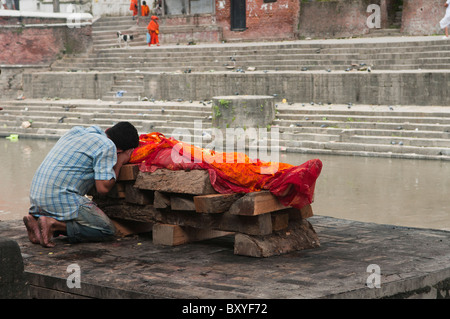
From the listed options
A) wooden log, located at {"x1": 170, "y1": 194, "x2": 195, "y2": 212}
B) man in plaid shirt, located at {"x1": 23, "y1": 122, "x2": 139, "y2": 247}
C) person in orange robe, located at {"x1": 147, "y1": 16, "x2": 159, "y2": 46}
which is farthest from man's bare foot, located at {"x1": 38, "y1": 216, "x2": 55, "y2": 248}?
person in orange robe, located at {"x1": 147, "y1": 16, "x2": 159, "y2": 46}

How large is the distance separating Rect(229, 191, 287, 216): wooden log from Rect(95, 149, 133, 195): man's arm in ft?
3.33

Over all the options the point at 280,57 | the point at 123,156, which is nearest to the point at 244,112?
the point at 280,57

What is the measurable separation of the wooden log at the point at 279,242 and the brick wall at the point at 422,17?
1662 cm

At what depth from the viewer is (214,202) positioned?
5.26 meters

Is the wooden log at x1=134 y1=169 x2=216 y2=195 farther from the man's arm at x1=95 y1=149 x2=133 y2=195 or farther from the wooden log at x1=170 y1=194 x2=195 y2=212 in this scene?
the man's arm at x1=95 y1=149 x2=133 y2=195

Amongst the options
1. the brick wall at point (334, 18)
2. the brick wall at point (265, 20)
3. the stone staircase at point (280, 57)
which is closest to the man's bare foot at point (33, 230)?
the stone staircase at point (280, 57)

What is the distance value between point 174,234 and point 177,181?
408mm

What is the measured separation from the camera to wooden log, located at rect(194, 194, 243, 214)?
5258 millimetres

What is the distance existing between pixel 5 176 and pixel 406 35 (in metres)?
13.4

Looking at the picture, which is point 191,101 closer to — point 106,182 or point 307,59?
point 307,59

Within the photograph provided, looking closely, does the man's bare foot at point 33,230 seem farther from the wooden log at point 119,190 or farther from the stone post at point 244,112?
the stone post at point 244,112

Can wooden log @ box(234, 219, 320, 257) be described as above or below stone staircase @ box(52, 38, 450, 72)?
below

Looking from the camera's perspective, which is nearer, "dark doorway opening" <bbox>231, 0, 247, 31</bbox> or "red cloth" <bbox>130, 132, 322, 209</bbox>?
"red cloth" <bbox>130, 132, 322, 209</bbox>

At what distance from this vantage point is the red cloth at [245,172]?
5.25 meters
